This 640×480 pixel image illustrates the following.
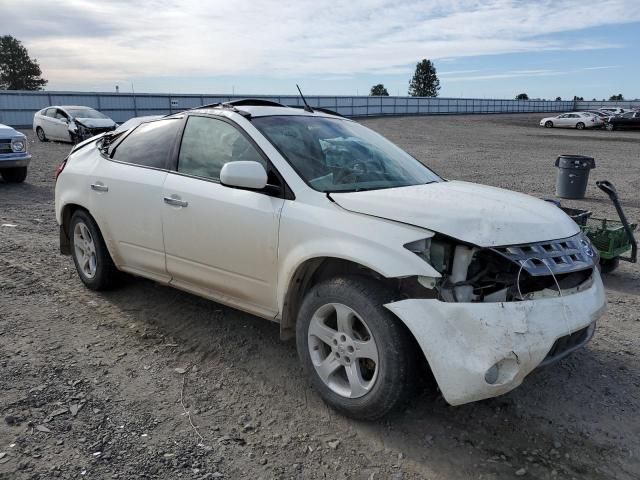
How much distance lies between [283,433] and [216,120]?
232 centimetres

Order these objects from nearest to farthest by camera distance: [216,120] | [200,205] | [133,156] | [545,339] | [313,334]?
[545,339]
[313,334]
[200,205]
[216,120]
[133,156]

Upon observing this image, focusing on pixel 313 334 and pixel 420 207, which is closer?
pixel 420 207

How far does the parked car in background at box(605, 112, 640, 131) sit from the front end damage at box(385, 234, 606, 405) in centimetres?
4115

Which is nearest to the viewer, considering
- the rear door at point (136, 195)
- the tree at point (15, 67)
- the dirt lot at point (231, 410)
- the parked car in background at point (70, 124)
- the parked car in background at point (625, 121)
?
the dirt lot at point (231, 410)

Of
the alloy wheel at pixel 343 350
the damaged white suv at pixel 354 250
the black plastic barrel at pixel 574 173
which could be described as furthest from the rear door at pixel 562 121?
the alloy wheel at pixel 343 350

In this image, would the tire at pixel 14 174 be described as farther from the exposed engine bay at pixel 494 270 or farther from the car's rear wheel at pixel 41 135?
the exposed engine bay at pixel 494 270

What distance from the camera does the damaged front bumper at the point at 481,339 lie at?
2.67 m

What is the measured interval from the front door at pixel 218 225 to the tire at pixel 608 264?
4052 millimetres

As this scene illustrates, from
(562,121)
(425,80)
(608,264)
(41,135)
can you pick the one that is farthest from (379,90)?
(608,264)

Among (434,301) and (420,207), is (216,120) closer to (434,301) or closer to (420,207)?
(420,207)

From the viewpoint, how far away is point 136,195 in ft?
14.4

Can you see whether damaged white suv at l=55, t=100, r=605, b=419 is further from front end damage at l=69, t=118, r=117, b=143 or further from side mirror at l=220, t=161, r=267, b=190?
front end damage at l=69, t=118, r=117, b=143

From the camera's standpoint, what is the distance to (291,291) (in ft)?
11.3

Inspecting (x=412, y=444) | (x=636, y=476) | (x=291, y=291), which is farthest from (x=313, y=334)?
(x=636, y=476)
